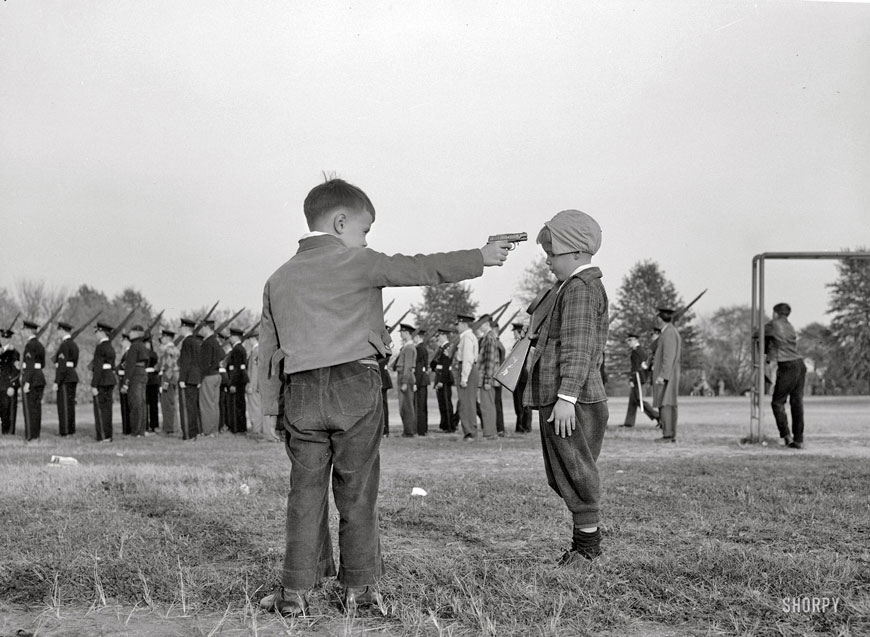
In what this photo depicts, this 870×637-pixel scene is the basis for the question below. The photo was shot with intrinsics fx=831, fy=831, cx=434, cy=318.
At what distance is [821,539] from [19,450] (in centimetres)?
1213

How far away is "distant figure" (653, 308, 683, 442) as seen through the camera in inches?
525

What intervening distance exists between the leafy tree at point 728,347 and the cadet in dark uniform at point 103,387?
50857 mm

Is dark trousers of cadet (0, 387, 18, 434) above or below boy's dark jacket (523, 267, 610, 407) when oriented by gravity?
below

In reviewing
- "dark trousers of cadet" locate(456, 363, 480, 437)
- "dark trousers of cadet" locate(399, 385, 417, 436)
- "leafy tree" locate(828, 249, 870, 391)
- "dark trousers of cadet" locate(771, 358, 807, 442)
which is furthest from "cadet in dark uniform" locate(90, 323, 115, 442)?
"leafy tree" locate(828, 249, 870, 391)

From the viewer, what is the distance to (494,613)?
3426mm

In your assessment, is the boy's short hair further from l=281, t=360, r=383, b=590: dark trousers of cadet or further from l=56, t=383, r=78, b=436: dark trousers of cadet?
l=56, t=383, r=78, b=436: dark trousers of cadet

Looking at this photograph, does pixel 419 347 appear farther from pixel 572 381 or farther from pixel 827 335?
pixel 827 335

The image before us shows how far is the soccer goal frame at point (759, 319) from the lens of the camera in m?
12.4

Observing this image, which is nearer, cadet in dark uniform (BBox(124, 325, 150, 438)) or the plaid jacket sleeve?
the plaid jacket sleeve

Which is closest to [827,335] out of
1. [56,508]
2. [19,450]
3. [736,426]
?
[736,426]

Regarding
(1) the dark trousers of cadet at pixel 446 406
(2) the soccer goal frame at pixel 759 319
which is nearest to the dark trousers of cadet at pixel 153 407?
(1) the dark trousers of cadet at pixel 446 406

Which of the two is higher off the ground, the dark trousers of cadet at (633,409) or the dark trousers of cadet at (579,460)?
the dark trousers of cadet at (579,460)

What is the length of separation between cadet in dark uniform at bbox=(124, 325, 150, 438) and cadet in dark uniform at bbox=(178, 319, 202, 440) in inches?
35.9

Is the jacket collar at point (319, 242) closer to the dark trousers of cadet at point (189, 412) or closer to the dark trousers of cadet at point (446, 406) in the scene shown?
the dark trousers of cadet at point (189, 412)
